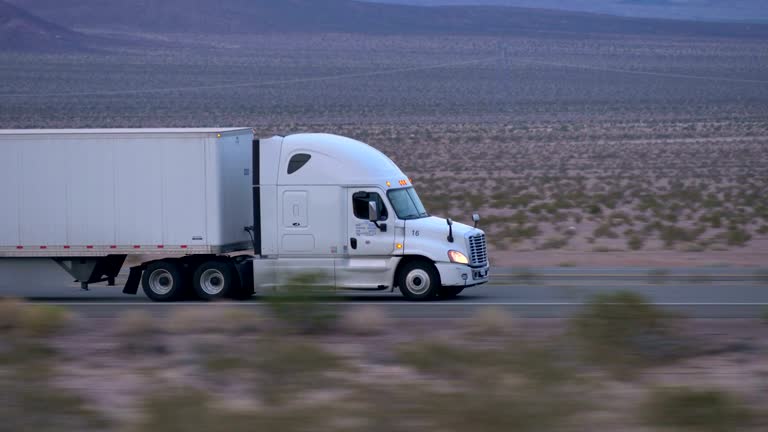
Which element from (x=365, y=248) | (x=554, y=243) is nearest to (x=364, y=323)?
(x=365, y=248)

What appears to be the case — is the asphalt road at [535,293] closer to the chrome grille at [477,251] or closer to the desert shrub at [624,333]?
the chrome grille at [477,251]

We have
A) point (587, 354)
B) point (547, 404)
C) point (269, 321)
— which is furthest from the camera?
point (269, 321)

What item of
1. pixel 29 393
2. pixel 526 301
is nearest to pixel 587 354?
pixel 29 393

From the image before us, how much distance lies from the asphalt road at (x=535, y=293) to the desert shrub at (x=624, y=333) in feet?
10.9

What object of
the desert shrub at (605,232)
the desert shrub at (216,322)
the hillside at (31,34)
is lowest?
the desert shrub at (216,322)

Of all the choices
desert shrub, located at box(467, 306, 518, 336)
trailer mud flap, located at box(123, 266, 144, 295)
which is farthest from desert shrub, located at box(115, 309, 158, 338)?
trailer mud flap, located at box(123, 266, 144, 295)

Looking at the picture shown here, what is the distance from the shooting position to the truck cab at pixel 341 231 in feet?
59.3

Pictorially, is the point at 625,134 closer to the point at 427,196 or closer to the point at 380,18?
the point at 427,196

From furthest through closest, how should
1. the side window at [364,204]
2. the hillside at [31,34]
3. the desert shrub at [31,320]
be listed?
the hillside at [31,34] → the side window at [364,204] → the desert shrub at [31,320]

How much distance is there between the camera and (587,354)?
409 inches

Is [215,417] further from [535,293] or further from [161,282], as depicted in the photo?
[535,293]

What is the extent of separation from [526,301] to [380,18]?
5077 inches

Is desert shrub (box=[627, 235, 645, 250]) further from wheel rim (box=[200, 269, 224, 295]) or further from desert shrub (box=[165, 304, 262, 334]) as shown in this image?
desert shrub (box=[165, 304, 262, 334])

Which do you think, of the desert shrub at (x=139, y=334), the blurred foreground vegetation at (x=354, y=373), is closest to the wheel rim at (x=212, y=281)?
the blurred foreground vegetation at (x=354, y=373)
